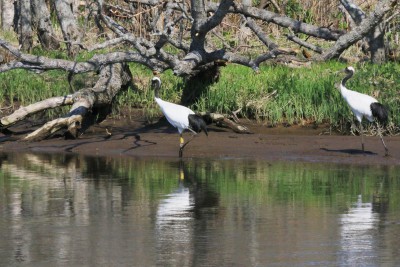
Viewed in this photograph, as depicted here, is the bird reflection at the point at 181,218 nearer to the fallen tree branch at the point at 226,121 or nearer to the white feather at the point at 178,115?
the white feather at the point at 178,115

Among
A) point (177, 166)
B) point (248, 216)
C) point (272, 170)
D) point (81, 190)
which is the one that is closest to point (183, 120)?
point (177, 166)

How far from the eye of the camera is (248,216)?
9.41 meters

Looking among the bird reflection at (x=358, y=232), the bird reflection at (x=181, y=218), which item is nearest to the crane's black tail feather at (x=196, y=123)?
the bird reflection at (x=181, y=218)

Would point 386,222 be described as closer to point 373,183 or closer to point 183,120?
point 373,183

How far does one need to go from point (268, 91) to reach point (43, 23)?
5555mm

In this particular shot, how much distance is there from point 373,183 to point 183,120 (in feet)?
11.2

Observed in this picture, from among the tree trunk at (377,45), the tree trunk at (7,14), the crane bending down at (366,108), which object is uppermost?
the tree trunk at (7,14)

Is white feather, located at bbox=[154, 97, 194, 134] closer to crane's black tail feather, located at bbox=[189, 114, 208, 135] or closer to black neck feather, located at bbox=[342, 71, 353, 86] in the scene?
crane's black tail feather, located at bbox=[189, 114, 208, 135]

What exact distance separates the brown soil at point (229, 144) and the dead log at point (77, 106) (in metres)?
0.20

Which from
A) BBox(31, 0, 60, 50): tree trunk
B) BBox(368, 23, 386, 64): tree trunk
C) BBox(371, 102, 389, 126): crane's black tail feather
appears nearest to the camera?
BBox(371, 102, 389, 126): crane's black tail feather

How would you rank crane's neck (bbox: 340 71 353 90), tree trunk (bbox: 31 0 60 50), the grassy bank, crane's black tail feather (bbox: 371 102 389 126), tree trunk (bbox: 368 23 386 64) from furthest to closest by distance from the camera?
tree trunk (bbox: 31 0 60 50) → tree trunk (bbox: 368 23 386 64) → the grassy bank → crane's neck (bbox: 340 71 353 90) → crane's black tail feather (bbox: 371 102 389 126)

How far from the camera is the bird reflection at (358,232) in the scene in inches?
303

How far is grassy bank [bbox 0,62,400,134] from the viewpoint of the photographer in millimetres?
14912

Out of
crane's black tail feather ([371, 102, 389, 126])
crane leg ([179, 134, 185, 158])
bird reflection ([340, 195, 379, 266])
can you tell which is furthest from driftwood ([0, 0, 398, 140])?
bird reflection ([340, 195, 379, 266])
